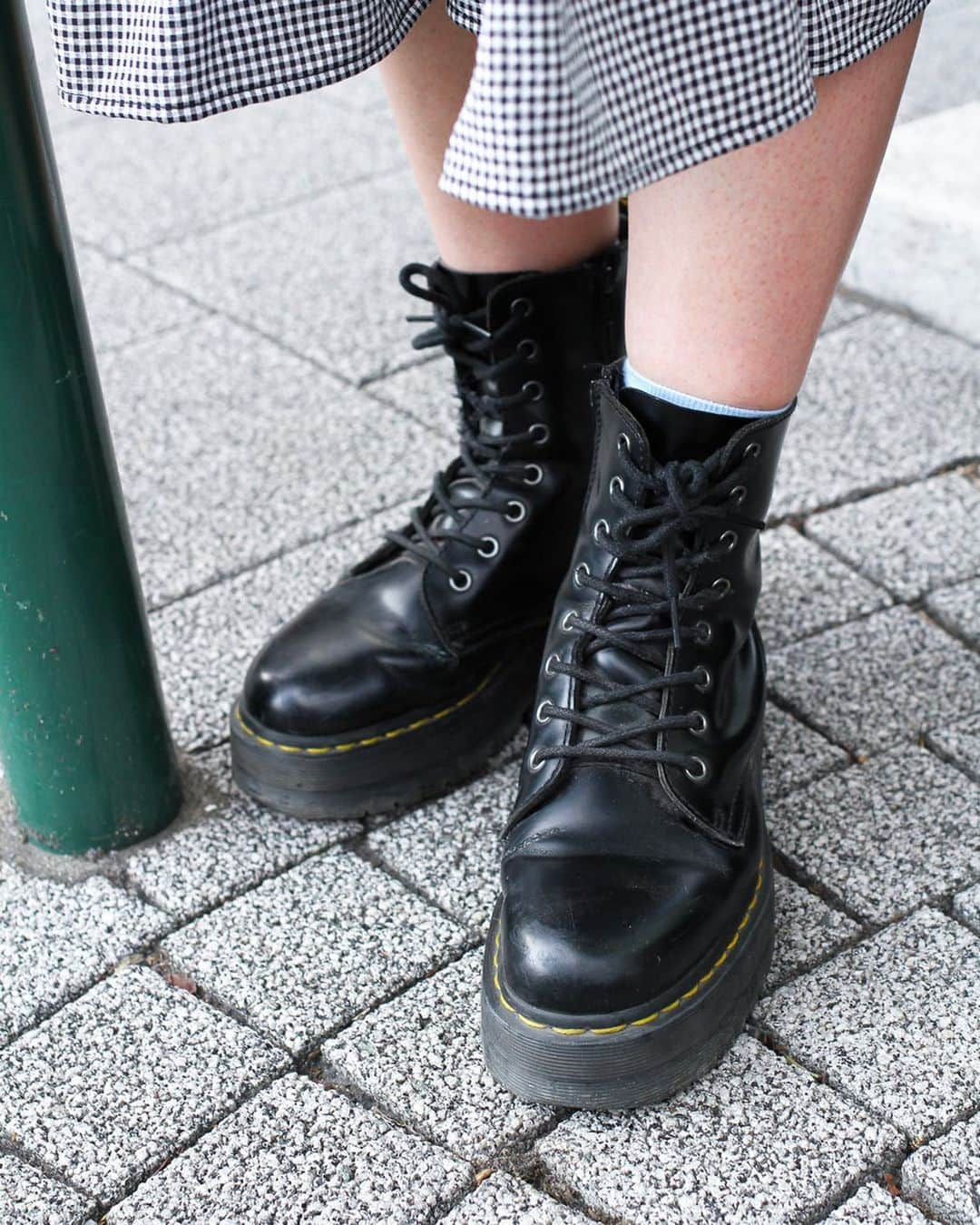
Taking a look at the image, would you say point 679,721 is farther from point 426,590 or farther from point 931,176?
point 931,176

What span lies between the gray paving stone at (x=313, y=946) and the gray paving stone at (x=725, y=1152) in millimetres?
210

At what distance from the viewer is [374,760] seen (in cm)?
130

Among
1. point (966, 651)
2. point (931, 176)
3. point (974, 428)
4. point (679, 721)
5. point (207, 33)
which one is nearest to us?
point (207, 33)

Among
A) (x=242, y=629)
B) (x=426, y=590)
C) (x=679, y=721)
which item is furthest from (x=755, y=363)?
(x=242, y=629)

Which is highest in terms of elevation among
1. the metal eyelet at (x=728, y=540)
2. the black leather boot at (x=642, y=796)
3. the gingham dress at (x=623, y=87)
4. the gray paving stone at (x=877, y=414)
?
the gingham dress at (x=623, y=87)

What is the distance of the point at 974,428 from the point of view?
191 centimetres

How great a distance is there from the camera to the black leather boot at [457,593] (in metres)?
1.29

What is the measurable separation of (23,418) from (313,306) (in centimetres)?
126

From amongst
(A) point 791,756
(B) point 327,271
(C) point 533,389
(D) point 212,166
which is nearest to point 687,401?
(C) point 533,389

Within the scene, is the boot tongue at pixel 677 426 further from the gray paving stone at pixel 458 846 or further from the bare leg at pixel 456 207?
the gray paving stone at pixel 458 846

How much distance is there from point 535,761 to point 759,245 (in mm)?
430

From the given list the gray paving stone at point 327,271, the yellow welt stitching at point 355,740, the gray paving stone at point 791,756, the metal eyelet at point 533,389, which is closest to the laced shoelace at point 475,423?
the metal eyelet at point 533,389

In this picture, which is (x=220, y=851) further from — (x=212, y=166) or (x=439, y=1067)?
(x=212, y=166)

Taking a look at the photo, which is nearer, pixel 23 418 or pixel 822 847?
pixel 23 418
